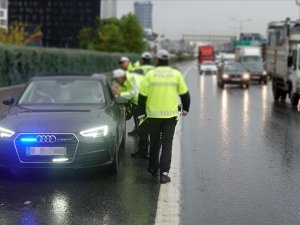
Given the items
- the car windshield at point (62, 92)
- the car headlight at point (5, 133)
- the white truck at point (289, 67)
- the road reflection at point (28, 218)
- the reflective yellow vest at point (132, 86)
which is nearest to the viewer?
the road reflection at point (28, 218)

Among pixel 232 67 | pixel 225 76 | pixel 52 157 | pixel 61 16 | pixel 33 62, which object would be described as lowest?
pixel 52 157

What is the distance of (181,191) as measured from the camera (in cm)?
675

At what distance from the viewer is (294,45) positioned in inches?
796

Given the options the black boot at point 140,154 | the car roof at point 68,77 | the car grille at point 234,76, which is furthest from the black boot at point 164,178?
the car grille at point 234,76

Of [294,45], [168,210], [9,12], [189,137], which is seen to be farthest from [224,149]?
[9,12]

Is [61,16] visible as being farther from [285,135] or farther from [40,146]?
[40,146]

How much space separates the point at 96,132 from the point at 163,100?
3.17ft

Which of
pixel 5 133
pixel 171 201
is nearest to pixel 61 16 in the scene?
pixel 5 133

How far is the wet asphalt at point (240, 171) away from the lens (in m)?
5.79

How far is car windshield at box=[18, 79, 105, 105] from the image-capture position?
8.55 metres

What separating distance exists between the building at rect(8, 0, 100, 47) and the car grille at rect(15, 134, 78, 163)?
6296 inches

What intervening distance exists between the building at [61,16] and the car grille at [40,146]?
160 meters

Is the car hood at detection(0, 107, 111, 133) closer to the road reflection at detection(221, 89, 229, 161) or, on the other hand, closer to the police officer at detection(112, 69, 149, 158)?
the police officer at detection(112, 69, 149, 158)

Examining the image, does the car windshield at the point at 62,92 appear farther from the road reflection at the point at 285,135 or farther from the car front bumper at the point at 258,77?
the car front bumper at the point at 258,77
